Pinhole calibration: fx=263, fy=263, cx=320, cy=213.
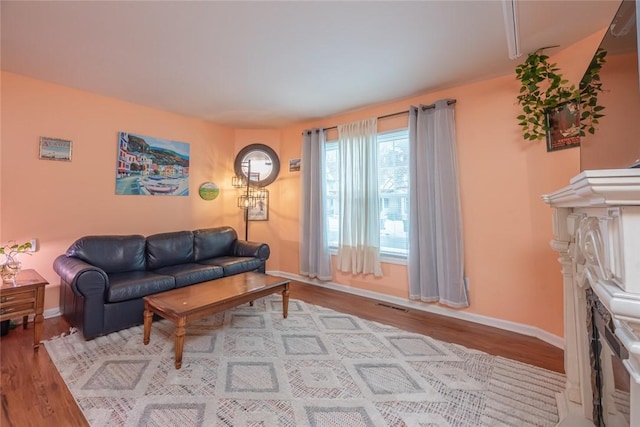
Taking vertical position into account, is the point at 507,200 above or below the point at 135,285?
above

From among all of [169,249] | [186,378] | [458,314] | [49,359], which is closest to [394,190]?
[458,314]

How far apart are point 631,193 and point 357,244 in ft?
9.84

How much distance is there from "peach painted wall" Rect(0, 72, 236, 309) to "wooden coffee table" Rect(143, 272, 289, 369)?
63.3 inches

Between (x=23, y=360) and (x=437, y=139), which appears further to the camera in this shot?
(x=437, y=139)

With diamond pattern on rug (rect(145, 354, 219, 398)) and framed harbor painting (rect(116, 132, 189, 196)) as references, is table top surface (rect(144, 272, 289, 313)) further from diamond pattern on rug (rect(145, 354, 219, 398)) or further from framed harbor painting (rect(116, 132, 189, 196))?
framed harbor painting (rect(116, 132, 189, 196))

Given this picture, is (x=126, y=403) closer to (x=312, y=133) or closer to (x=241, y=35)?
(x=241, y=35)

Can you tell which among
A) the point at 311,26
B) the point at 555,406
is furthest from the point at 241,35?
the point at 555,406

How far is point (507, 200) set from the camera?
8.46 feet

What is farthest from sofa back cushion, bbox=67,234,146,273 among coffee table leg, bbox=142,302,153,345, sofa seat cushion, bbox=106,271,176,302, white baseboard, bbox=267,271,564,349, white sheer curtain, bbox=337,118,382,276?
white sheer curtain, bbox=337,118,382,276

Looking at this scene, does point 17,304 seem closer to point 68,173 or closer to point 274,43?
point 68,173

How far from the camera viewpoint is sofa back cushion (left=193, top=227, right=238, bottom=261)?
3600 millimetres

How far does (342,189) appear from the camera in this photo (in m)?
3.69

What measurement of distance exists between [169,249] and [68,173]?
1332 millimetres

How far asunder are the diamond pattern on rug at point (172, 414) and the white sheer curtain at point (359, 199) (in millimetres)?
2404
